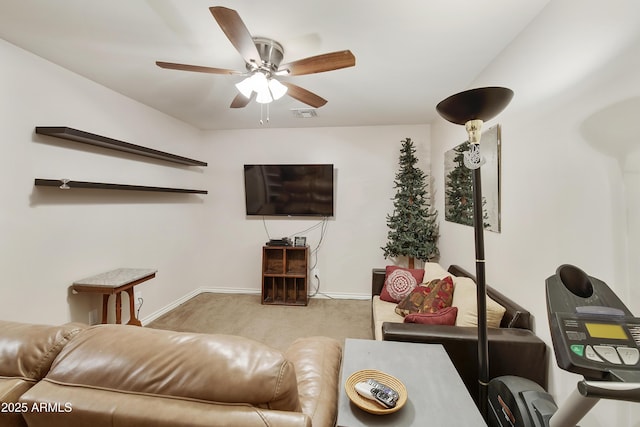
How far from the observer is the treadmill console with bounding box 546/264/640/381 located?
0.60m

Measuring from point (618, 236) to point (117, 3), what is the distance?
267cm

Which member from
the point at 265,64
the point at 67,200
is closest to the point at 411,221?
the point at 265,64

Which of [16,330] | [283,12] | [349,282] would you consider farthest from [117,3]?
[349,282]

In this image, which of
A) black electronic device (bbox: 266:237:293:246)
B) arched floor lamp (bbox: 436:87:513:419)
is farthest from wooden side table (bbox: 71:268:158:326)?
arched floor lamp (bbox: 436:87:513:419)

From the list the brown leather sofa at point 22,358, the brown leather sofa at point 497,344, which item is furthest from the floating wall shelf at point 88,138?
the brown leather sofa at point 497,344

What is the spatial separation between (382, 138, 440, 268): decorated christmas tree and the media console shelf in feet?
3.95

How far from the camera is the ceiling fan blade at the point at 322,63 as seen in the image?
1.57m

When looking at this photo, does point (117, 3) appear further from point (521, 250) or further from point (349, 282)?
point (349, 282)

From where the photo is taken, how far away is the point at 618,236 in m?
1.06

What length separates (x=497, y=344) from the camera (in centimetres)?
146

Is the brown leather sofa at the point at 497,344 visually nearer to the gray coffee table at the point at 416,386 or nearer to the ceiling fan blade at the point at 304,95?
the gray coffee table at the point at 416,386

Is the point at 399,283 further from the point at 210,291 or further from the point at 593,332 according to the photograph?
the point at 210,291

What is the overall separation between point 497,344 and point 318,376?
3.46 feet

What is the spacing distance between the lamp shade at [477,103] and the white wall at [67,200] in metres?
2.83
